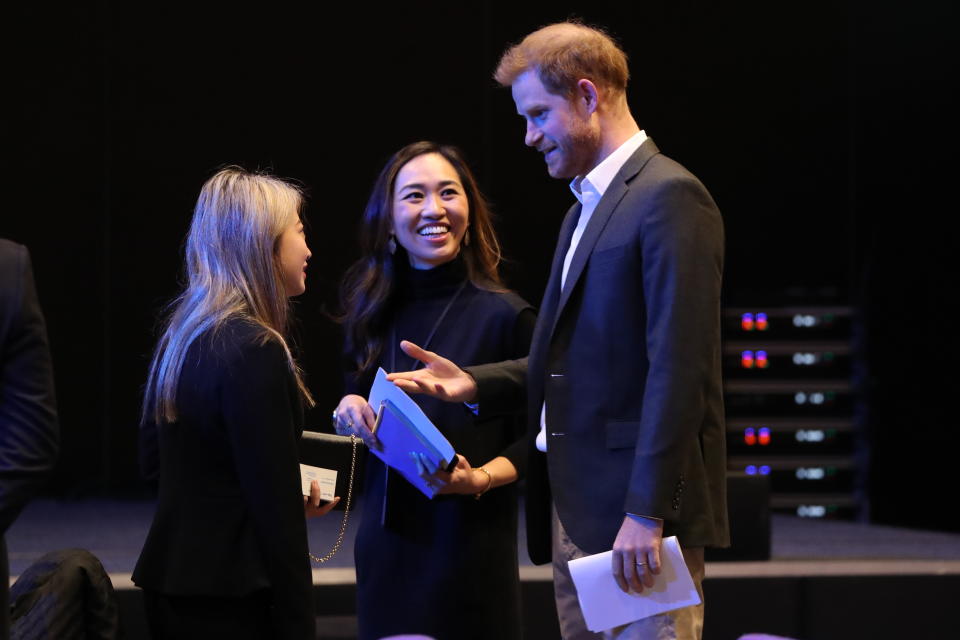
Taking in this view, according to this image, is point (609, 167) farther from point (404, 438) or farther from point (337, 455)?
point (337, 455)

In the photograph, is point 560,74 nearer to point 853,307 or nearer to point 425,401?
point 425,401

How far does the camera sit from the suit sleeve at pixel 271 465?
1.89 metres

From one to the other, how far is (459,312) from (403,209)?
0.27 meters

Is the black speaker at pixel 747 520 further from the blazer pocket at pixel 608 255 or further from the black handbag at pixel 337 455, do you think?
the blazer pocket at pixel 608 255

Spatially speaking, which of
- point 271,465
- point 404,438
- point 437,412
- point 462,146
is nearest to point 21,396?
point 271,465

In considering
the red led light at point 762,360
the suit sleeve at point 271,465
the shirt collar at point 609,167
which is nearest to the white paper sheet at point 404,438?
the suit sleeve at point 271,465

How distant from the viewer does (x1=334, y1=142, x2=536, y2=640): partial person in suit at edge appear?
2.44 m

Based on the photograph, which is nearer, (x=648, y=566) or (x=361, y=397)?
(x=648, y=566)

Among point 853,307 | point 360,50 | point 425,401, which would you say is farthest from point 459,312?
point 853,307

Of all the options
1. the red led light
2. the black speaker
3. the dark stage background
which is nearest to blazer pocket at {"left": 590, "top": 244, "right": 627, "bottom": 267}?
the black speaker

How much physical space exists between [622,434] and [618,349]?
0.14m

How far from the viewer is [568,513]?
1971 millimetres

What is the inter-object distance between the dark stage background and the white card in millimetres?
3075

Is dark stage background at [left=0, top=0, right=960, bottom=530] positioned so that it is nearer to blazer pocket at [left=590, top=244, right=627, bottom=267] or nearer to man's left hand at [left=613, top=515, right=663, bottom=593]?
blazer pocket at [left=590, top=244, right=627, bottom=267]
